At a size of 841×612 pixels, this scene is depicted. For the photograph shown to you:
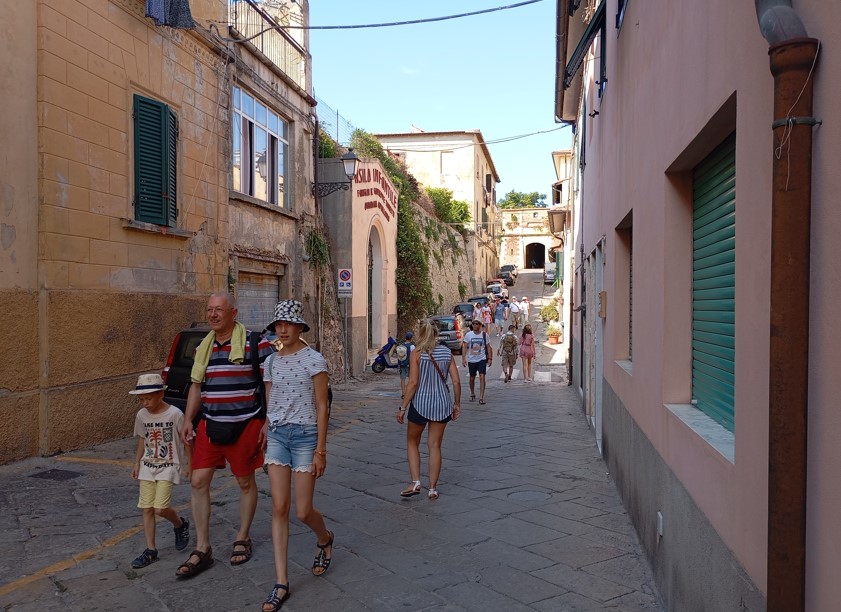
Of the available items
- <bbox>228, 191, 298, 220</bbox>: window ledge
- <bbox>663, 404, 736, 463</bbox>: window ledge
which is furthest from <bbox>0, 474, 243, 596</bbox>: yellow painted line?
<bbox>228, 191, 298, 220</bbox>: window ledge

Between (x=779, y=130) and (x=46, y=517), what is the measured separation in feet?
19.3

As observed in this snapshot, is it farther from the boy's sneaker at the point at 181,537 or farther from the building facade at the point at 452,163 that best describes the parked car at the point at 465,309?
the boy's sneaker at the point at 181,537

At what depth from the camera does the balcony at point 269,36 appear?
1313cm

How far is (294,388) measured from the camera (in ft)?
14.6

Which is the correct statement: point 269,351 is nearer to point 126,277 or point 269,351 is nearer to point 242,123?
point 126,277

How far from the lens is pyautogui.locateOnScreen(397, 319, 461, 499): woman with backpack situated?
667 cm

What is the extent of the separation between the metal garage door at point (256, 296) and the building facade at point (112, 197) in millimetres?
57

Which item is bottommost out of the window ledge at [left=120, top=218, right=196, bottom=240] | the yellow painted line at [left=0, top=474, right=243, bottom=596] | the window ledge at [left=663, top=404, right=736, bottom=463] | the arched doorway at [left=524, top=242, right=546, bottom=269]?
the yellow painted line at [left=0, top=474, right=243, bottom=596]

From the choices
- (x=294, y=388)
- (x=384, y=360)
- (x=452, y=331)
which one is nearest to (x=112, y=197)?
(x=294, y=388)

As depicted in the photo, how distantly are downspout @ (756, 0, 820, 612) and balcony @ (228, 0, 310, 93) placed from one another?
1124cm

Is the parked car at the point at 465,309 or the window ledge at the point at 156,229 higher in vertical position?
the window ledge at the point at 156,229

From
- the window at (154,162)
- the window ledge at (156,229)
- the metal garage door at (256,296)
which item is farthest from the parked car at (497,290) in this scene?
the window at (154,162)

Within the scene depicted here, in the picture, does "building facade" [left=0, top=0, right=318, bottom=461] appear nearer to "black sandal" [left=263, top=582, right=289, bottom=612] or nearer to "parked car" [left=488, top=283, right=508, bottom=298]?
"black sandal" [left=263, top=582, right=289, bottom=612]

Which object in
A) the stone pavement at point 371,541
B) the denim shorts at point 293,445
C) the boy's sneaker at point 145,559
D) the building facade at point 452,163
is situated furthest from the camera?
the building facade at point 452,163
